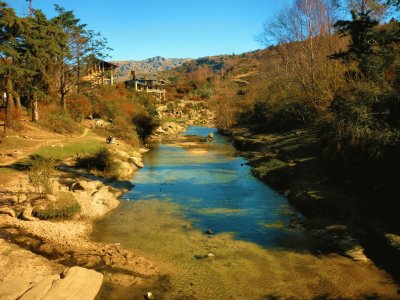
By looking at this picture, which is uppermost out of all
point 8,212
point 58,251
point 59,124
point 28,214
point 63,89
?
point 63,89

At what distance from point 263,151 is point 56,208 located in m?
19.3

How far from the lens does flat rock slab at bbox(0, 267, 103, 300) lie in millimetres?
7863

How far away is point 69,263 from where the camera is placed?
10281 millimetres

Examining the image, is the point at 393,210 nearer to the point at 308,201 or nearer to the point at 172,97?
the point at 308,201

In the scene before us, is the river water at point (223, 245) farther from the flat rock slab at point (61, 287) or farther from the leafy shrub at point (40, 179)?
the leafy shrub at point (40, 179)

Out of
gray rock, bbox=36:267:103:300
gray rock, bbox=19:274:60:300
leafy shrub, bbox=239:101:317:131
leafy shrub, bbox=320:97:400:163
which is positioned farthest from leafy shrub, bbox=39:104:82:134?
gray rock, bbox=19:274:60:300

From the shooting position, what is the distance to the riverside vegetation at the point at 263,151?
11047mm

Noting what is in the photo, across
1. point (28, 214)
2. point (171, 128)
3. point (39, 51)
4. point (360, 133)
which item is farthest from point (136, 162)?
point (171, 128)

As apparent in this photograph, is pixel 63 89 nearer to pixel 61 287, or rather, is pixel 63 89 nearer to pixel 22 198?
pixel 22 198

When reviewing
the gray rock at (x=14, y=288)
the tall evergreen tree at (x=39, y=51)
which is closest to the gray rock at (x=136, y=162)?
the tall evergreen tree at (x=39, y=51)

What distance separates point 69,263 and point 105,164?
37.0ft

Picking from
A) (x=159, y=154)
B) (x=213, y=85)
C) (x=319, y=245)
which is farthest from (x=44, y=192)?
(x=213, y=85)

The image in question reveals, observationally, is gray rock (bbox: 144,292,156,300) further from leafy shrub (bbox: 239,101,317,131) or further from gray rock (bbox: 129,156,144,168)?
leafy shrub (bbox: 239,101,317,131)

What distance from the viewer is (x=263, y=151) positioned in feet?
96.9
